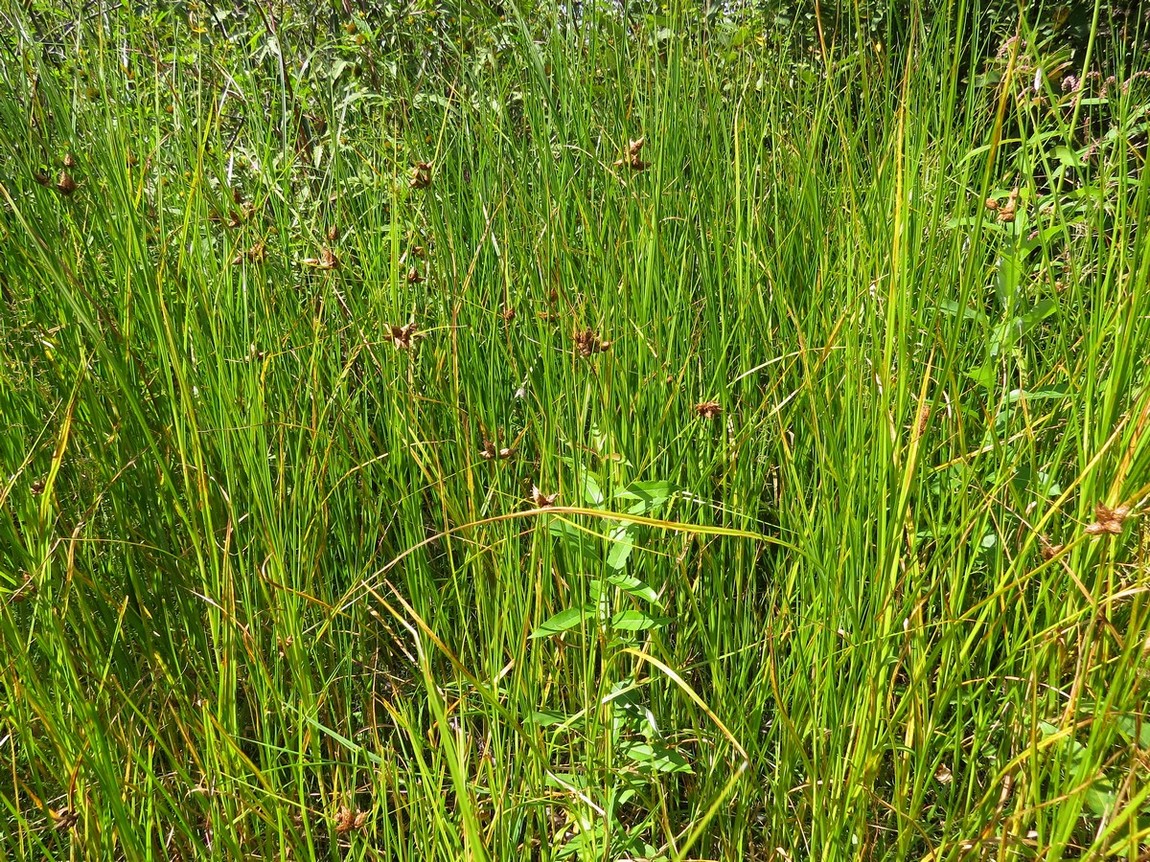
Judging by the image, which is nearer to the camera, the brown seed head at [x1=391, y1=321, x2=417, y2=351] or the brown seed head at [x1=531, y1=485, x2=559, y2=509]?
the brown seed head at [x1=531, y1=485, x2=559, y2=509]

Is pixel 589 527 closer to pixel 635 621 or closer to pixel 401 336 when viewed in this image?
pixel 635 621

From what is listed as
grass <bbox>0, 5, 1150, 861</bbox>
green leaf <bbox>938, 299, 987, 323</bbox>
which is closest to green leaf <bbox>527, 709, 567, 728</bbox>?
grass <bbox>0, 5, 1150, 861</bbox>

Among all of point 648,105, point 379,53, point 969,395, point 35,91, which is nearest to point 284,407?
point 35,91

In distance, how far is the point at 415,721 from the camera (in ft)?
4.40

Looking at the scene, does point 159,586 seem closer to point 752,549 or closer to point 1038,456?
point 752,549

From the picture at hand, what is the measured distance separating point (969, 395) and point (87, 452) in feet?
4.52

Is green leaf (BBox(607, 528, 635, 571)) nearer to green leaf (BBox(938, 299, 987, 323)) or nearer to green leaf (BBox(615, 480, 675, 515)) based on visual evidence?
green leaf (BBox(615, 480, 675, 515))

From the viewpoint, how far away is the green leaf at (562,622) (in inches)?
42.8

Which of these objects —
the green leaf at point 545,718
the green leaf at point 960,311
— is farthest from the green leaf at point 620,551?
the green leaf at point 960,311

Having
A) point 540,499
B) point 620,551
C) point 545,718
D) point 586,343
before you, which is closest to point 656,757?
point 545,718

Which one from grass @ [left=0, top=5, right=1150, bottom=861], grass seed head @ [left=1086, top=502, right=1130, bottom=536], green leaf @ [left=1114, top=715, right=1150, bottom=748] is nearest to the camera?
grass seed head @ [left=1086, top=502, right=1130, bottom=536]

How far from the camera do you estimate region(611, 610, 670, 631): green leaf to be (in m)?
1.08

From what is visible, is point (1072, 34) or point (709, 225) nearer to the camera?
point (709, 225)

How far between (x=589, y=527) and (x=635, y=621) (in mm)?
165
